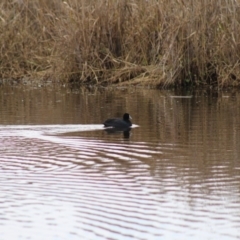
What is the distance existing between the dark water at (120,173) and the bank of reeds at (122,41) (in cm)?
270

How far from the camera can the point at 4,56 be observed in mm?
20938

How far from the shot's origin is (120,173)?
8875 millimetres

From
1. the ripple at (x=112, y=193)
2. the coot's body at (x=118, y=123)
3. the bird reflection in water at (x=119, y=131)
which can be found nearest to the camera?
the ripple at (x=112, y=193)

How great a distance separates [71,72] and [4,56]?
2010 millimetres

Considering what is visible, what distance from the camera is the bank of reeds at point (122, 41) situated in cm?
1791

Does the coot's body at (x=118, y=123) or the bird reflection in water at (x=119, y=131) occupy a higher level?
the coot's body at (x=118, y=123)

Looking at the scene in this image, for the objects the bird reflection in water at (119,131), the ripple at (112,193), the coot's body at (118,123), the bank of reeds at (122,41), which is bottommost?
→ the ripple at (112,193)

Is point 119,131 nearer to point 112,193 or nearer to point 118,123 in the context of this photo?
point 118,123

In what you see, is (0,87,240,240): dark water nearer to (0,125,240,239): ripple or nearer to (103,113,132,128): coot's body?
(0,125,240,239): ripple

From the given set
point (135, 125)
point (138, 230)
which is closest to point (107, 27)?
point (135, 125)

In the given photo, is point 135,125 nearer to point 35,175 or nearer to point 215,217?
point 35,175

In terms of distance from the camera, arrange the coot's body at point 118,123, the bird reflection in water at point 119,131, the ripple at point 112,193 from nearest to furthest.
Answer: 1. the ripple at point 112,193
2. the bird reflection in water at point 119,131
3. the coot's body at point 118,123

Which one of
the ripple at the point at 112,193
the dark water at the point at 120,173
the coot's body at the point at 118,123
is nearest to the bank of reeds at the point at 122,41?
the dark water at the point at 120,173

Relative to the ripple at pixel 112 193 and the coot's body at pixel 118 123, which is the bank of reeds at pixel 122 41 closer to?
the coot's body at pixel 118 123
